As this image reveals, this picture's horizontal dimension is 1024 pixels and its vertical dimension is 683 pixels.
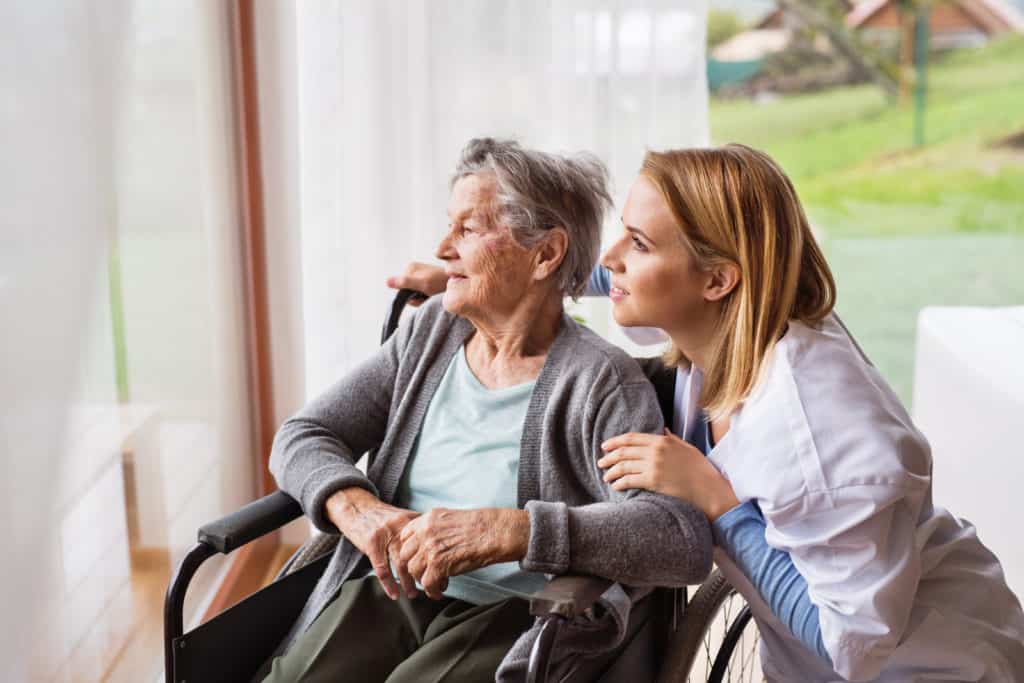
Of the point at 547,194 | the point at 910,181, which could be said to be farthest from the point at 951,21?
the point at 547,194

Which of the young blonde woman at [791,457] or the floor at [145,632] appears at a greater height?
the young blonde woman at [791,457]

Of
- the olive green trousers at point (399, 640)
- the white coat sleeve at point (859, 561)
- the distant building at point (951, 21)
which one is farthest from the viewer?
the distant building at point (951, 21)

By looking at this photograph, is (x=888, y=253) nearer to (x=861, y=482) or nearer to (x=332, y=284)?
(x=332, y=284)

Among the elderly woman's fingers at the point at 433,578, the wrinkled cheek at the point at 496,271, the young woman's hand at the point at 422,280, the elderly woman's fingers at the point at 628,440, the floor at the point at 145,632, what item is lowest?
the floor at the point at 145,632

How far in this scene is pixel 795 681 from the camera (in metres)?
1.61

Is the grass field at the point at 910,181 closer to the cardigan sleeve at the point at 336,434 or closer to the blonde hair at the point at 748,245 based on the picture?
the cardigan sleeve at the point at 336,434

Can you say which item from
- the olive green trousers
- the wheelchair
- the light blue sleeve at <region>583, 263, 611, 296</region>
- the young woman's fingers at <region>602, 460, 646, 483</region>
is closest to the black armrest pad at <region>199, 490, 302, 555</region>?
the wheelchair

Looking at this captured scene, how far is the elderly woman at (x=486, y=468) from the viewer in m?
1.48

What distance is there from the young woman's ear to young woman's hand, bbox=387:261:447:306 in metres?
0.64

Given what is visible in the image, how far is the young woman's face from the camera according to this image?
1515mm

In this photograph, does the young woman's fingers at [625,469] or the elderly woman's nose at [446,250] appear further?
the elderly woman's nose at [446,250]

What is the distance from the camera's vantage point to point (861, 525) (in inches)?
52.4

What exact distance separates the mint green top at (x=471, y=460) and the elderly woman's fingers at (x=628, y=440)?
0.65 feet

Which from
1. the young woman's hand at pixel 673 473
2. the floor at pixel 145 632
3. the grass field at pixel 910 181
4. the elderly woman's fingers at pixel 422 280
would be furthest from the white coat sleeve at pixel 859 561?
the grass field at pixel 910 181
